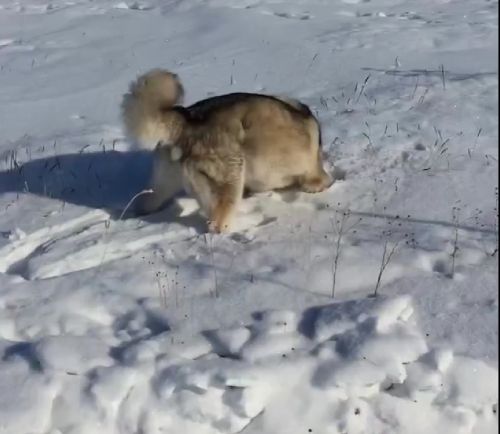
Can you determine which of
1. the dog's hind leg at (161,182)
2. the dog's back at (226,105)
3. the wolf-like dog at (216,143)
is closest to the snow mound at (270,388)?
the wolf-like dog at (216,143)

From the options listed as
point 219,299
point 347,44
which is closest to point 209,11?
point 347,44

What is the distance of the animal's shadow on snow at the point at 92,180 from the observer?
647 cm

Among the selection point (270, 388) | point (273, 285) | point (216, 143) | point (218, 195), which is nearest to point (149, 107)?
point (216, 143)

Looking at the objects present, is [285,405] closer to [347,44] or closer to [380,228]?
[380,228]

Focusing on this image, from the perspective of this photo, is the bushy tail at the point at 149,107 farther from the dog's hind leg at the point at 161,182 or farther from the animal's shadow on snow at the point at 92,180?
the animal's shadow on snow at the point at 92,180

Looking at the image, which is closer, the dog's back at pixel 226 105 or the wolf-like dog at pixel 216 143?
the wolf-like dog at pixel 216 143

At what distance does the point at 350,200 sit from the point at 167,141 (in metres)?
1.26

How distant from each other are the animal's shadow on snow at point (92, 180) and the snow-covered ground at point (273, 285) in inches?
0.8

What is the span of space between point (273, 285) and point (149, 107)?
1.44 metres

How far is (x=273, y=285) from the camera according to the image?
525 cm

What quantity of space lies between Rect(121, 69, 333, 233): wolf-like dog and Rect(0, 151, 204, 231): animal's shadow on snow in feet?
1.01

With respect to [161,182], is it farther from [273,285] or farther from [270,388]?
[270,388]

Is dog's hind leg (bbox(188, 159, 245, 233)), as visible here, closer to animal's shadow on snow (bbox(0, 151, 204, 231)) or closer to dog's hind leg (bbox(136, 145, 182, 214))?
dog's hind leg (bbox(136, 145, 182, 214))

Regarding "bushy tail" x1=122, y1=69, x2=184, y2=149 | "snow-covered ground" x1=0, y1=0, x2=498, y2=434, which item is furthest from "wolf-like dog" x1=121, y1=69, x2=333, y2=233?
"snow-covered ground" x1=0, y1=0, x2=498, y2=434
